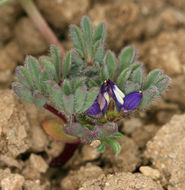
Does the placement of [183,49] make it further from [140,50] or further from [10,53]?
[10,53]

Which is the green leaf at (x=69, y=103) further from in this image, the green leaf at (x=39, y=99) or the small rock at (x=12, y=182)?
the small rock at (x=12, y=182)

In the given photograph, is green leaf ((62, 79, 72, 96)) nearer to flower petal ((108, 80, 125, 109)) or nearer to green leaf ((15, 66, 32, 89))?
flower petal ((108, 80, 125, 109))

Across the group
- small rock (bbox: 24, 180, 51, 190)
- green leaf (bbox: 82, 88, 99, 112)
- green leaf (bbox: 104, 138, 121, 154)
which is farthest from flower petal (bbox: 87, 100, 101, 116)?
small rock (bbox: 24, 180, 51, 190)

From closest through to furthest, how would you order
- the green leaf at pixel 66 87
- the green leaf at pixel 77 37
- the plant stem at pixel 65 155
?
the green leaf at pixel 66 87 < the green leaf at pixel 77 37 < the plant stem at pixel 65 155

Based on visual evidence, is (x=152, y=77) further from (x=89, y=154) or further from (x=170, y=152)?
(x=89, y=154)

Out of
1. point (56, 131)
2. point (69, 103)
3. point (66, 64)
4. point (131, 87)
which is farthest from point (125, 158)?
point (66, 64)

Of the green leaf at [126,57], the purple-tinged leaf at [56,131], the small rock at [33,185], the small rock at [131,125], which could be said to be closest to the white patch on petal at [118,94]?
the green leaf at [126,57]
